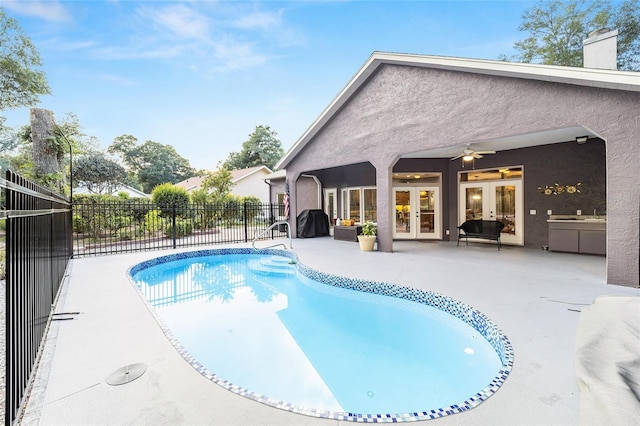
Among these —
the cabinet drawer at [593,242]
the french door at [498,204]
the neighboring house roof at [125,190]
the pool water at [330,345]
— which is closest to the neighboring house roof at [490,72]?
the pool water at [330,345]

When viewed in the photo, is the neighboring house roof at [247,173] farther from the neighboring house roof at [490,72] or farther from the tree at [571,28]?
the tree at [571,28]

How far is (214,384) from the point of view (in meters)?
2.45

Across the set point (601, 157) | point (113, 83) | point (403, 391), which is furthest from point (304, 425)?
point (113, 83)

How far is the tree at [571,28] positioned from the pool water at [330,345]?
19510 mm

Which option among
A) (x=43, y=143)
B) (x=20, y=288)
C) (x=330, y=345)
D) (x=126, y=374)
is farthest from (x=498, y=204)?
(x=43, y=143)

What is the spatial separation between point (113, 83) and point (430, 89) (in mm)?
14010

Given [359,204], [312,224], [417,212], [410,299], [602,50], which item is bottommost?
[410,299]

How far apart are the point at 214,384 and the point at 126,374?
83 cm

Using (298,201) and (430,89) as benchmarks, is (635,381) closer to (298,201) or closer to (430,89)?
(430,89)

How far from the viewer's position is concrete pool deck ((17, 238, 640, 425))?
6.73 feet

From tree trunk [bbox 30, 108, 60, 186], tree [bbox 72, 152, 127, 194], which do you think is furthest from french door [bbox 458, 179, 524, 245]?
tree [bbox 72, 152, 127, 194]

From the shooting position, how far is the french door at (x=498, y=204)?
9617 mm

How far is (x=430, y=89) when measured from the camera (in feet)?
24.5

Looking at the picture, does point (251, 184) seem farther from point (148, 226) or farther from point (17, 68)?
point (17, 68)
